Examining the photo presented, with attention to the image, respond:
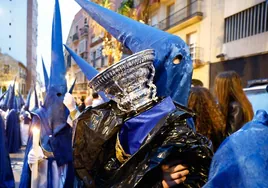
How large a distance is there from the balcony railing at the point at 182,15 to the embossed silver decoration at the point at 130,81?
12.7m

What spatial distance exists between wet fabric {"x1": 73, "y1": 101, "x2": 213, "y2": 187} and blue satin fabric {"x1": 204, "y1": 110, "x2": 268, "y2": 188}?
30cm

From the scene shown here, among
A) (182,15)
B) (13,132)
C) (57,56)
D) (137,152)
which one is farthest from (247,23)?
(137,152)

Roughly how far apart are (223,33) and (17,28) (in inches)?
1442

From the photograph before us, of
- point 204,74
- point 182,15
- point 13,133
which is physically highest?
point 182,15

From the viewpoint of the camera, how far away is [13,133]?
336 inches

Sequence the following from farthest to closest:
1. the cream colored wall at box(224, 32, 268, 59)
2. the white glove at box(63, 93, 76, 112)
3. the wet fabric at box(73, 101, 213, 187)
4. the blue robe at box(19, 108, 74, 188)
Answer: the cream colored wall at box(224, 32, 268, 59) → the blue robe at box(19, 108, 74, 188) → the white glove at box(63, 93, 76, 112) → the wet fabric at box(73, 101, 213, 187)

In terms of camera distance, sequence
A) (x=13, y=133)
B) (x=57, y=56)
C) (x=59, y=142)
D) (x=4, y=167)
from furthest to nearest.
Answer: (x=13, y=133) < (x=4, y=167) < (x=57, y=56) < (x=59, y=142)

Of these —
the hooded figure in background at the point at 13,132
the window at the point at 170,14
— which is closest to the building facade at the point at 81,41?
the window at the point at 170,14

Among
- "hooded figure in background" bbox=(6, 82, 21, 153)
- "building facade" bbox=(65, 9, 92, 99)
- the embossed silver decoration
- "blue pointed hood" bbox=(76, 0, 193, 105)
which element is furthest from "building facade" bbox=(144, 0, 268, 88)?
"building facade" bbox=(65, 9, 92, 99)

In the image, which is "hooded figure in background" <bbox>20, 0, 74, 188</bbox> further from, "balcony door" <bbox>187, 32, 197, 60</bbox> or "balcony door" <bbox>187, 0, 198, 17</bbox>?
"balcony door" <bbox>187, 0, 198, 17</bbox>

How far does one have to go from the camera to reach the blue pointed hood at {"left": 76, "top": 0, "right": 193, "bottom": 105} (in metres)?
1.28

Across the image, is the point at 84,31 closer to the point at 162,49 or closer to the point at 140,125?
the point at 162,49

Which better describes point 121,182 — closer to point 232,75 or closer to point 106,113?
point 106,113

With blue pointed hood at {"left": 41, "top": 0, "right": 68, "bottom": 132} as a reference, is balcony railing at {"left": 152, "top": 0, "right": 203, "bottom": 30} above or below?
above
